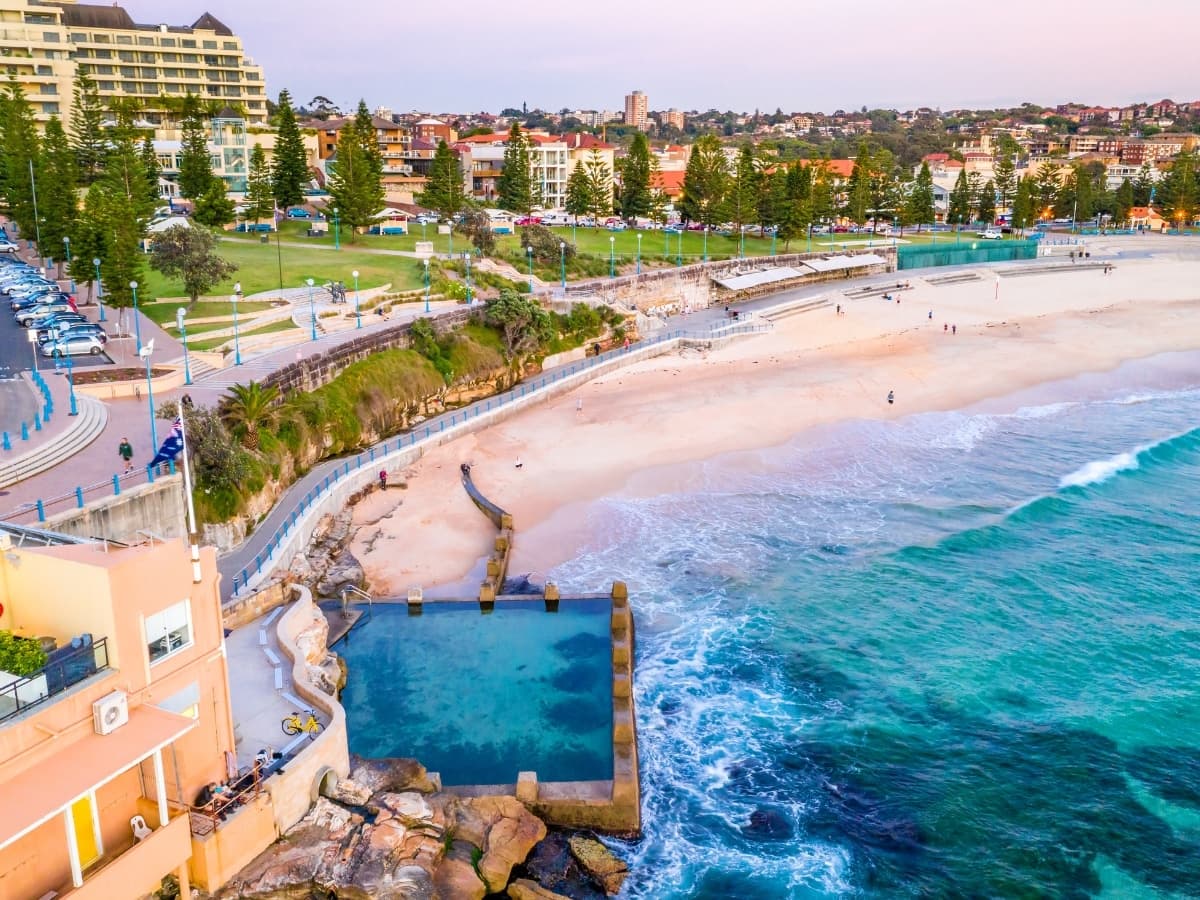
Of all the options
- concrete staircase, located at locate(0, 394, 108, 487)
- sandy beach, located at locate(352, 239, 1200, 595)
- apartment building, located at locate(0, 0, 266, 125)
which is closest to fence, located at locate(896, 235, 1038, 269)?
sandy beach, located at locate(352, 239, 1200, 595)

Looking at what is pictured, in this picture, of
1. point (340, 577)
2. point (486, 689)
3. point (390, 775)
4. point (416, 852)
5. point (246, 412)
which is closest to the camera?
point (416, 852)

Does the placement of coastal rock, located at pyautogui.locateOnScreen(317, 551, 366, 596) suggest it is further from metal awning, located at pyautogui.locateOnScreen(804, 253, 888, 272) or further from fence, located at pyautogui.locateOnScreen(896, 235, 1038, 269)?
fence, located at pyautogui.locateOnScreen(896, 235, 1038, 269)

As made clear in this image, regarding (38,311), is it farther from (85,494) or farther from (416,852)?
(416,852)

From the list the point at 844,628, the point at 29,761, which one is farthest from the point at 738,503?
the point at 29,761

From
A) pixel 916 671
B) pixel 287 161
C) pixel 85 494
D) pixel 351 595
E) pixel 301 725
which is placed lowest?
pixel 916 671

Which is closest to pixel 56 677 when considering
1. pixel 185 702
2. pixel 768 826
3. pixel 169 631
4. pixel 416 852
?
pixel 169 631

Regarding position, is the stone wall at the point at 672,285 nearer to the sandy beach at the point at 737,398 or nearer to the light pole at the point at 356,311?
the sandy beach at the point at 737,398

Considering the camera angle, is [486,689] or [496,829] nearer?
[496,829]

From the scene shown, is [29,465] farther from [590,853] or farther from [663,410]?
[663,410]
